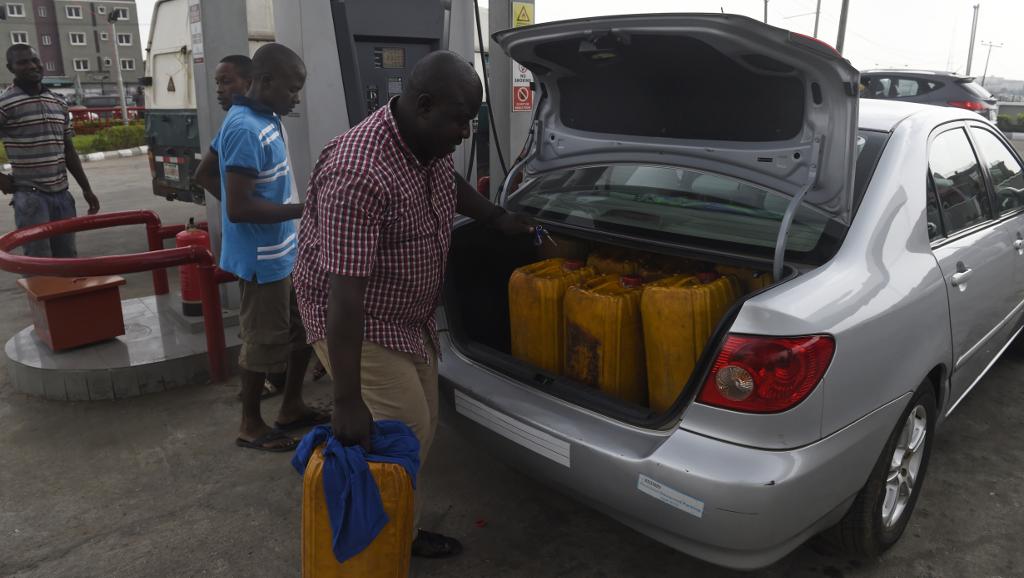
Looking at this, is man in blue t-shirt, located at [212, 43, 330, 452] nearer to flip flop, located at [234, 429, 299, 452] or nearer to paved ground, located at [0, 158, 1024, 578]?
flip flop, located at [234, 429, 299, 452]

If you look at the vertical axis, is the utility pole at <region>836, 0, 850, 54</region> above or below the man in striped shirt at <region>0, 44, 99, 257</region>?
above

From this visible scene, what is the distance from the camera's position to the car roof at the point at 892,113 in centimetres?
269

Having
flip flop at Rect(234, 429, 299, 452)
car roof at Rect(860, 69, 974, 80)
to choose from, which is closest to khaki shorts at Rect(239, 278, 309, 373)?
flip flop at Rect(234, 429, 299, 452)

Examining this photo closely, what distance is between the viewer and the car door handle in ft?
8.52

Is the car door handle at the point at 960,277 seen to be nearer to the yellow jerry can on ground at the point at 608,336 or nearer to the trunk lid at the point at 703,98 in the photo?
the trunk lid at the point at 703,98

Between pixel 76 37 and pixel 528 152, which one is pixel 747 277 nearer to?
pixel 528 152

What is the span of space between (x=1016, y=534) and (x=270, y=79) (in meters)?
3.45

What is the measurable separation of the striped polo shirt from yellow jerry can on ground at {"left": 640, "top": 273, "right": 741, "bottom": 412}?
189 inches

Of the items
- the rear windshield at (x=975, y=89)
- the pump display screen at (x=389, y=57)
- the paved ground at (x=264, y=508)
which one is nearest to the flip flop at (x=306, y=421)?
the paved ground at (x=264, y=508)

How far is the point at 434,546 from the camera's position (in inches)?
103

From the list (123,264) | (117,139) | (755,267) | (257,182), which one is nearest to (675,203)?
(755,267)

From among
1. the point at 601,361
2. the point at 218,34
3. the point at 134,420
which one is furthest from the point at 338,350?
the point at 218,34

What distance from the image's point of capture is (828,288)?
2.06 meters

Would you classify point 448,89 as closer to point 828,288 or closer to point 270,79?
point 828,288
